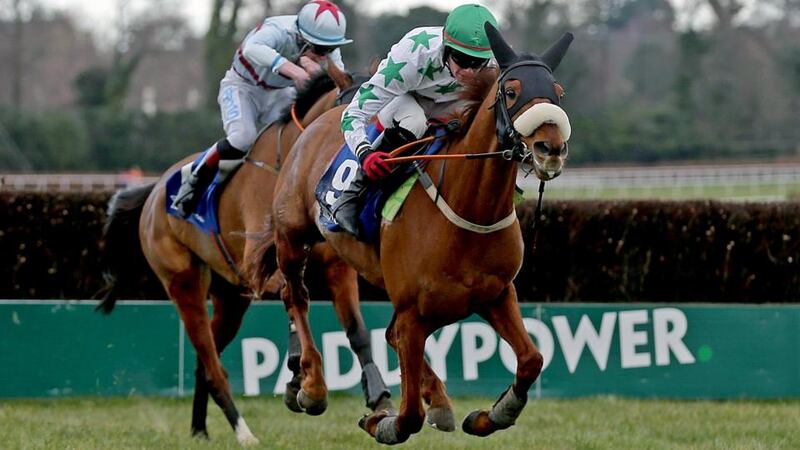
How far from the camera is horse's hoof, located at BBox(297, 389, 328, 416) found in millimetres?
6230

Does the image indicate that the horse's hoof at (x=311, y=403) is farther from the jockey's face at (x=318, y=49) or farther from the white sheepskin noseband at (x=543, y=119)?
the white sheepskin noseband at (x=543, y=119)

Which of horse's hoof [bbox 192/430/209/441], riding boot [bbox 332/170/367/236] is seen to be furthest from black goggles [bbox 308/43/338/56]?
horse's hoof [bbox 192/430/209/441]

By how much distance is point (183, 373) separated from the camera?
29.5 feet

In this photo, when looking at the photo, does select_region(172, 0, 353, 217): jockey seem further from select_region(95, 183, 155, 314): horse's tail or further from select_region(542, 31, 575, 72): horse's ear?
select_region(542, 31, 575, 72): horse's ear

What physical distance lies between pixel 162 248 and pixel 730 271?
14.7ft

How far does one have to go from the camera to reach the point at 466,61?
16.7 ft

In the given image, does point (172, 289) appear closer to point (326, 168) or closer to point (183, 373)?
point (183, 373)

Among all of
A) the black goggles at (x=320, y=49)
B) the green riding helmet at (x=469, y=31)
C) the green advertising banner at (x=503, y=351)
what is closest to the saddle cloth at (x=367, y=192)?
the green riding helmet at (x=469, y=31)

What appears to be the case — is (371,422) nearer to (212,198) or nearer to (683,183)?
(212,198)

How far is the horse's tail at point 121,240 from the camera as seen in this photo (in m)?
8.51

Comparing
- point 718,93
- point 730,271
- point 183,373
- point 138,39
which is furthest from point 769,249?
point 138,39

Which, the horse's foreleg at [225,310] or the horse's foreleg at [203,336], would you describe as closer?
the horse's foreleg at [203,336]

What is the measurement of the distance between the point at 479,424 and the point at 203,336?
9.21ft

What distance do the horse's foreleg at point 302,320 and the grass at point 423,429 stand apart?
24.3 inches
